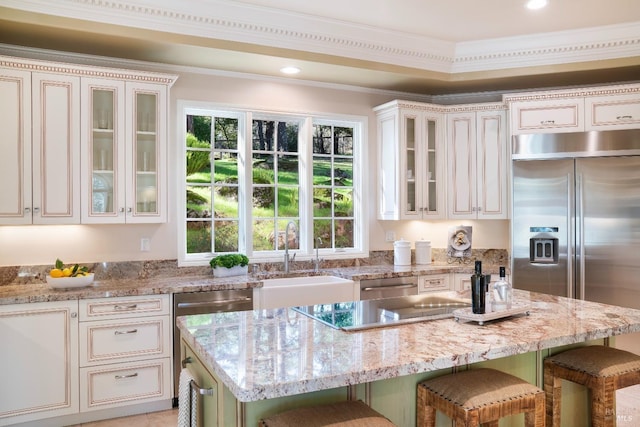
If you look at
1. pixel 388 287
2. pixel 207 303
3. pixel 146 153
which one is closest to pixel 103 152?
pixel 146 153

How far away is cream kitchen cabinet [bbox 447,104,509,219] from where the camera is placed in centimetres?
461

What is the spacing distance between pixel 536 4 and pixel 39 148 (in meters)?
3.64

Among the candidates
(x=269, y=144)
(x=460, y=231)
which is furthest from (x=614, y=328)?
(x=269, y=144)

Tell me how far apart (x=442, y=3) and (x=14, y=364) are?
3.76 meters

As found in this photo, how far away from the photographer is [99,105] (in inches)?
137

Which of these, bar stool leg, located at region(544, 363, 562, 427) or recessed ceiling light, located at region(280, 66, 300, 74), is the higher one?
recessed ceiling light, located at region(280, 66, 300, 74)

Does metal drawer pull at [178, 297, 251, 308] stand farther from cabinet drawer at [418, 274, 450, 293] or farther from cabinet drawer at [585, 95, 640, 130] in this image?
cabinet drawer at [585, 95, 640, 130]

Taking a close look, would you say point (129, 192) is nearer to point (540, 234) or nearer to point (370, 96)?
point (370, 96)

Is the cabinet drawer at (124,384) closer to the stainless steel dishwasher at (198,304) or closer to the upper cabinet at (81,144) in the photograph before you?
the stainless steel dishwasher at (198,304)

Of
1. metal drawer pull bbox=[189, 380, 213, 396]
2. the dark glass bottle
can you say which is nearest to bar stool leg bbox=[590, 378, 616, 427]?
the dark glass bottle

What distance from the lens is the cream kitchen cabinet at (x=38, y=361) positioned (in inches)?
118

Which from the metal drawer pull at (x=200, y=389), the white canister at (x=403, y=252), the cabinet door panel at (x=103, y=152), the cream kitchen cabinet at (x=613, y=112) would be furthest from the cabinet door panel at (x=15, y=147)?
the cream kitchen cabinet at (x=613, y=112)

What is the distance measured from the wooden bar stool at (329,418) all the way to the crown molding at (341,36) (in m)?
2.79

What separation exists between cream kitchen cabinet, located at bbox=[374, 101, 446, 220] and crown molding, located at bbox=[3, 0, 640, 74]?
0.48m
